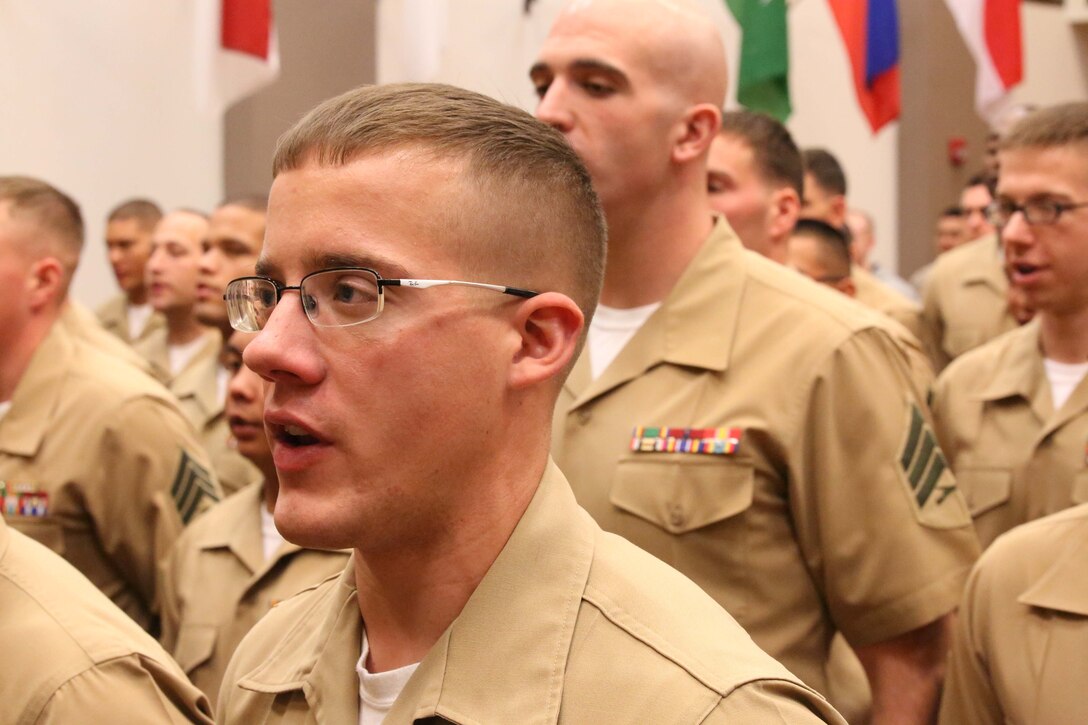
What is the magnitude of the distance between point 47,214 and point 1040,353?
261cm

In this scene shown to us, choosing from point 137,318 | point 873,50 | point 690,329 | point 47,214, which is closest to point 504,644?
point 690,329

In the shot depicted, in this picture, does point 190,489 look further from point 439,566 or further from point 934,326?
point 934,326

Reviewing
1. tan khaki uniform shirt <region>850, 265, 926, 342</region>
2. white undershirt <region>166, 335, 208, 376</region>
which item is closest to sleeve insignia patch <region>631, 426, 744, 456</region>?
tan khaki uniform shirt <region>850, 265, 926, 342</region>

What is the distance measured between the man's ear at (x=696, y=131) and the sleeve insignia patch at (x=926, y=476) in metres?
0.63

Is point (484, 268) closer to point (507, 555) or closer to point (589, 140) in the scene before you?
point (507, 555)

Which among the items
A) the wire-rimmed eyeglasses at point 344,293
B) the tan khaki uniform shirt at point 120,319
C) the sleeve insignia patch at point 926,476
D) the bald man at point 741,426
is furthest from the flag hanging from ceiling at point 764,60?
the wire-rimmed eyeglasses at point 344,293

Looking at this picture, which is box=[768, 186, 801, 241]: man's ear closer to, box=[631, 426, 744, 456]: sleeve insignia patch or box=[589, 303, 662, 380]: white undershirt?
box=[589, 303, 662, 380]: white undershirt

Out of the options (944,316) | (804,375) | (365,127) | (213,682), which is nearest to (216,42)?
(944,316)

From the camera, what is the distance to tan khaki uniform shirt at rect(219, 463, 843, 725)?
137cm

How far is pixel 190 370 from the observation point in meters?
5.91

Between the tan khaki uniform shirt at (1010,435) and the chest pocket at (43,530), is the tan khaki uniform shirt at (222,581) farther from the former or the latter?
the tan khaki uniform shirt at (1010,435)

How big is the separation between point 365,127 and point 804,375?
1228mm

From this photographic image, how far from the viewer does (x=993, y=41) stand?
7.40 meters

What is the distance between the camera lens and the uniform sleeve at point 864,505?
250cm
